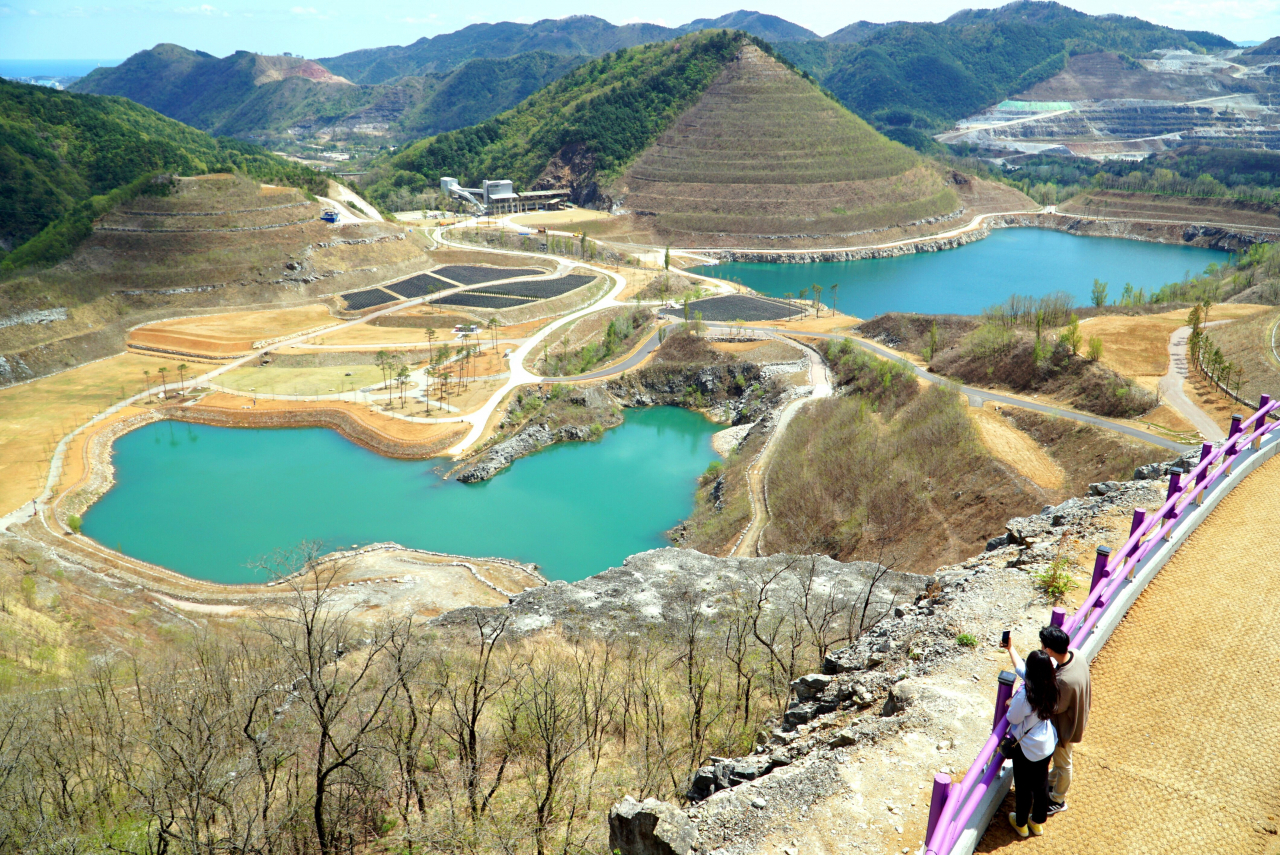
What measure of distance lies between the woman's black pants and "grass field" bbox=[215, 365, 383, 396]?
74.1 meters

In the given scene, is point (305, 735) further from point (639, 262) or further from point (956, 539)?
point (639, 262)

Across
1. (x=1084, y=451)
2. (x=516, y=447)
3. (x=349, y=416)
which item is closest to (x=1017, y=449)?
(x=1084, y=451)

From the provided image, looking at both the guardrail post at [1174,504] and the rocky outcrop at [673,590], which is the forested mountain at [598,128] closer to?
the rocky outcrop at [673,590]

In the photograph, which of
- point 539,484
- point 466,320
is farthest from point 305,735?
point 466,320

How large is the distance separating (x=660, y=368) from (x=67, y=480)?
4951cm

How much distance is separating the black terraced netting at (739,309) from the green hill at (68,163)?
6983cm

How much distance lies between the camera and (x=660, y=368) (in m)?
76.9

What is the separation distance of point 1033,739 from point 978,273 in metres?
133

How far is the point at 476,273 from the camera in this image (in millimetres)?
111375

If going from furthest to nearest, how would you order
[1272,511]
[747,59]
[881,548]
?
[747,59], [881,548], [1272,511]

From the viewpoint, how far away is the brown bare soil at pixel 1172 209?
148625mm

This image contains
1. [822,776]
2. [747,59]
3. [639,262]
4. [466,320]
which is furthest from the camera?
[747,59]

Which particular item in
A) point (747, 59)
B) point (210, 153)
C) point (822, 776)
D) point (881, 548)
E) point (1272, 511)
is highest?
point (747, 59)

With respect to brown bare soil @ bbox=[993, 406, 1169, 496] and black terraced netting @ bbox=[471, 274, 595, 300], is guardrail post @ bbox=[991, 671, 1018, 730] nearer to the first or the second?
brown bare soil @ bbox=[993, 406, 1169, 496]
